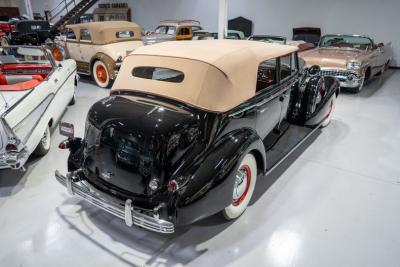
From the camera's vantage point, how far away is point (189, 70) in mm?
2555

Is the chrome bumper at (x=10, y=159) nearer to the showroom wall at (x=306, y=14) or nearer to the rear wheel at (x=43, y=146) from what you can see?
the rear wheel at (x=43, y=146)

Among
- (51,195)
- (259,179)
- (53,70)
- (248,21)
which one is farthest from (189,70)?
(248,21)

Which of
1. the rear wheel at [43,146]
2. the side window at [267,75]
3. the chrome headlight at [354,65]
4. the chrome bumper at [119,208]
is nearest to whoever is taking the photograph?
the chrome bumper at [119,208]

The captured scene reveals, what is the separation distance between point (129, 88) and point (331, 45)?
21.8ft

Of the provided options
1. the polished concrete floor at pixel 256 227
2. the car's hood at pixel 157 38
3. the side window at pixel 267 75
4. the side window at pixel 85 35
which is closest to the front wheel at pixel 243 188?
the polished concrete floor at pixel 256 227

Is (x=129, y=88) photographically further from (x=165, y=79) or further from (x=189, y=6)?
(x=189, y=6)

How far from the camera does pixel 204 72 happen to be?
2.49 metres

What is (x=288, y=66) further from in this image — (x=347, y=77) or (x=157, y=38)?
(x=157, y=38)

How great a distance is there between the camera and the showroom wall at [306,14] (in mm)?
10250

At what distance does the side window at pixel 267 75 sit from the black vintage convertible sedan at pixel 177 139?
192 mm

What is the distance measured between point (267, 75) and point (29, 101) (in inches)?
109

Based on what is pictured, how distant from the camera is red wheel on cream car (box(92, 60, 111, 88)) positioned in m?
7.25

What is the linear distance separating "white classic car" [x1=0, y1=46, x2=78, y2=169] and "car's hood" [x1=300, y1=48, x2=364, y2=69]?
4911mm

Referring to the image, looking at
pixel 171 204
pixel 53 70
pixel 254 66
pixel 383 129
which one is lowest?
pixel 383 129
